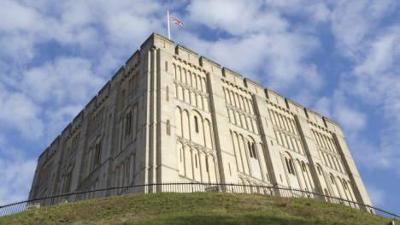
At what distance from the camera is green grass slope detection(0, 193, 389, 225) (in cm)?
2681

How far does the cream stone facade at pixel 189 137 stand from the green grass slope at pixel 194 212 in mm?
8066

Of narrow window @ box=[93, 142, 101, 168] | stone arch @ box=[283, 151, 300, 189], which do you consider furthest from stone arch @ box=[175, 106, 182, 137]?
stone arch @ box=[283, 151, 300, 189]

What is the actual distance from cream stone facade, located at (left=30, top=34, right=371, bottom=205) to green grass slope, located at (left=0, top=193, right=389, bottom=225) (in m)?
8.07

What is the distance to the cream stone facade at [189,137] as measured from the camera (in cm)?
4403

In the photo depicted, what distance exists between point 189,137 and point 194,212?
60.0 feet

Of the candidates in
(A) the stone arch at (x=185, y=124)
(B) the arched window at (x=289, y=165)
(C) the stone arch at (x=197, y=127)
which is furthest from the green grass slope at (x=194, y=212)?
(B) the arched window at (x=289, y=165)

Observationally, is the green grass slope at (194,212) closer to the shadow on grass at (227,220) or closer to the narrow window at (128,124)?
the shadow on grass at (227,220)

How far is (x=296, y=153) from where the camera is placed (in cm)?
5538

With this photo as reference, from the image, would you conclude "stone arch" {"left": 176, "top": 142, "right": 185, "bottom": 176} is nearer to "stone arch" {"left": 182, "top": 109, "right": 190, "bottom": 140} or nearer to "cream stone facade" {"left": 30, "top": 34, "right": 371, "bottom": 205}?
"cream stone facade" {"left": 30, "top": 34, "right": 371, "bottom": 205}

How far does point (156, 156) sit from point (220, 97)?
13.3 meters

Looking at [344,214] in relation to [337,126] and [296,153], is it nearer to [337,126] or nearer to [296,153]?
[296,153]

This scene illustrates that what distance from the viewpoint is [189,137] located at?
1820 inches

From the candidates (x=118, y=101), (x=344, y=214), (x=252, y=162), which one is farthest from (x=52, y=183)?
(x=344, y=214)

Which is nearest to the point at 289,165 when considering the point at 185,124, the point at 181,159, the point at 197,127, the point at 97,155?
the point at 197,127
